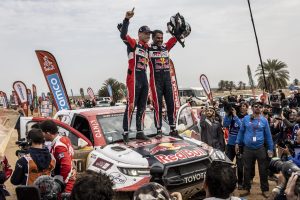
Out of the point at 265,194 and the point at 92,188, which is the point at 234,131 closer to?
the point at 265,194

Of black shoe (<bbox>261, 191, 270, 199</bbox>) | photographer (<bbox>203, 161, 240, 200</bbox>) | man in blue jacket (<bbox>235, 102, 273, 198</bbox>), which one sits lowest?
black shoe (<bbox>261, 191, 270, 199</bbox>)

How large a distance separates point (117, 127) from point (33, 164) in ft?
8.81

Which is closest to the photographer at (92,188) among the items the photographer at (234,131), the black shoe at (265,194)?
the black shoe at (265,194)

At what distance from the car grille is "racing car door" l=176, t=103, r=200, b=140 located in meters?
2.16

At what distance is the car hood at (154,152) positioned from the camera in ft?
17.4

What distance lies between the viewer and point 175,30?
7039mm

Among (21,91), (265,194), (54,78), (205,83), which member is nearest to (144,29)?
(265,194)

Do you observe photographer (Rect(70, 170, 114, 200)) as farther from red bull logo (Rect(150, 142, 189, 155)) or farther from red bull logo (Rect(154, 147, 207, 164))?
red bull logo (Rect(150, 142, 189, 155))

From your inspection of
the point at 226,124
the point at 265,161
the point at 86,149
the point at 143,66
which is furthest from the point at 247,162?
the point at 86,149

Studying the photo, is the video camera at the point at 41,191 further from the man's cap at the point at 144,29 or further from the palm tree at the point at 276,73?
the palm tree at the point at 276,73

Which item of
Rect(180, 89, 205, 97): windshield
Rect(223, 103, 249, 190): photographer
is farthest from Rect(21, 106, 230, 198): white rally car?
Rect(180, 89, 205, 97): windshield

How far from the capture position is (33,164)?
4.02 m

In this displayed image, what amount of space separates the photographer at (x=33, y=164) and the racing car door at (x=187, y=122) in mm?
3985

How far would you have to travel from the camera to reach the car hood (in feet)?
17.4
